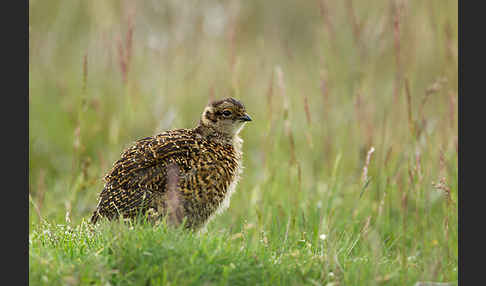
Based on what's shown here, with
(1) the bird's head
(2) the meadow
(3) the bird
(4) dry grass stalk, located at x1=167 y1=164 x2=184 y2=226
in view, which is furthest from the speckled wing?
(1) the bird's head

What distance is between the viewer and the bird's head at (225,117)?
5.51 m

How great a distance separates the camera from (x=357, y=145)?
7.82 m

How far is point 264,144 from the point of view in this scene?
6590mm

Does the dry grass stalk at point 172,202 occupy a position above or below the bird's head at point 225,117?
below

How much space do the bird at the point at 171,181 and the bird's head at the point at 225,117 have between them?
0.23m

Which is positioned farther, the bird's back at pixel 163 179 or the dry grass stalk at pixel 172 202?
the bird's back at pixel 163 179

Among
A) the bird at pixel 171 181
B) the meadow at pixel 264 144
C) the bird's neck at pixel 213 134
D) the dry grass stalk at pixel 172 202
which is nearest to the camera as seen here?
the meadow at pixel 264 144

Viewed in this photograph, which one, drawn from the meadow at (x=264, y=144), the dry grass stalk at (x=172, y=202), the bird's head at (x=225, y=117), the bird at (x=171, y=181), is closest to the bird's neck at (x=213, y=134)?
the bird's head at (x=225, y=117)

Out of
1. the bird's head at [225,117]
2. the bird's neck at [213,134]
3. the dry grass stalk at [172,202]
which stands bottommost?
the dry grass stalk at [172,202]

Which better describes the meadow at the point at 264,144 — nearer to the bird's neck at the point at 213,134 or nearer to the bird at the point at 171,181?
the bird at the point at 171,181

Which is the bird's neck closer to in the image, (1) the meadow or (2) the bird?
(2) the bird

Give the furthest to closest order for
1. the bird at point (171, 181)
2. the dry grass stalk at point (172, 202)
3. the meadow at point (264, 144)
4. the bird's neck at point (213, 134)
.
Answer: the bird's neck at point (213, 134) < the bird at point (171, 181) < the dry grass stalk at point (172, 202) < the meadow at point (264, 144)

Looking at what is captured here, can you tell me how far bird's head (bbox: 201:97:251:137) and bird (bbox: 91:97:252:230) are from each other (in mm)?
231

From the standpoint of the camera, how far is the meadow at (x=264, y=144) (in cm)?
403
